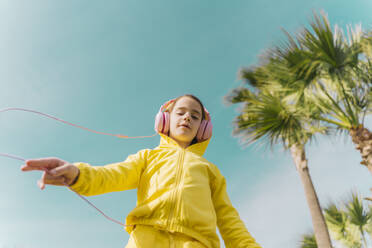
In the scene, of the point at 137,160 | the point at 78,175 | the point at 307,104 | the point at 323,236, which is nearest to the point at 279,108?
the point at 307,104

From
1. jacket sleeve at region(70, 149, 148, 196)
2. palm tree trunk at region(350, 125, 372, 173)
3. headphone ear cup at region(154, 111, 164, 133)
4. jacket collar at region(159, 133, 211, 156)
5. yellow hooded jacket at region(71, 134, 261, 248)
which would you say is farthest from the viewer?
palm tree trunk at region(350, 125, 372, 173)

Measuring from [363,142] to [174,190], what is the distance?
13.9 feet

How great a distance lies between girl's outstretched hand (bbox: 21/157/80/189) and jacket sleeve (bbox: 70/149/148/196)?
0.16 ft

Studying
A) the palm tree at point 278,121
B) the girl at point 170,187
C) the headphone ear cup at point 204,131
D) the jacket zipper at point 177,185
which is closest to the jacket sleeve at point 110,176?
the girl at point 170,187

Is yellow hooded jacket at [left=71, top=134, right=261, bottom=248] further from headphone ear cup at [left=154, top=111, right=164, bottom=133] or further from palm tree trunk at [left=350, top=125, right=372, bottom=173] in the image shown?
palm tree trunk at [left=350, top=125, right=372, bottom=173]

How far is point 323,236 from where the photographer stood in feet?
18.8

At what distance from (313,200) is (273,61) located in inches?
131

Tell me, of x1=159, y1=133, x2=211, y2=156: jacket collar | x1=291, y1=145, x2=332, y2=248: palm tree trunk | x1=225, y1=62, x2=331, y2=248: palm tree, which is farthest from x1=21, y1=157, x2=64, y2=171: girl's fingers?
x1=291, y1=145, x2=332, y2=248: palm tree trunk

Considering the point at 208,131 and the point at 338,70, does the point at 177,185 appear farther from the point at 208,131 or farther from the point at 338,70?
the point at 338,70

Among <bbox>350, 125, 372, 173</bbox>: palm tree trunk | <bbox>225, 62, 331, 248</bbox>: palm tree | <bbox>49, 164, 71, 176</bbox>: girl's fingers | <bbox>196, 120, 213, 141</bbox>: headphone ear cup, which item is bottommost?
<bbox>49, 164, 71, 176</bbox>: girl's fingers

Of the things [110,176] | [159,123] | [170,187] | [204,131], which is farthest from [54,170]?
[204,131]

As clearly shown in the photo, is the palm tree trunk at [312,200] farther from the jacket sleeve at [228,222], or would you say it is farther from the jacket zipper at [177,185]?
the jacket zipper at [177,185]

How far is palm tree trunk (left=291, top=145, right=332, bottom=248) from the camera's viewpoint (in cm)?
575

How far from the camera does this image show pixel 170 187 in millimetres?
1478
